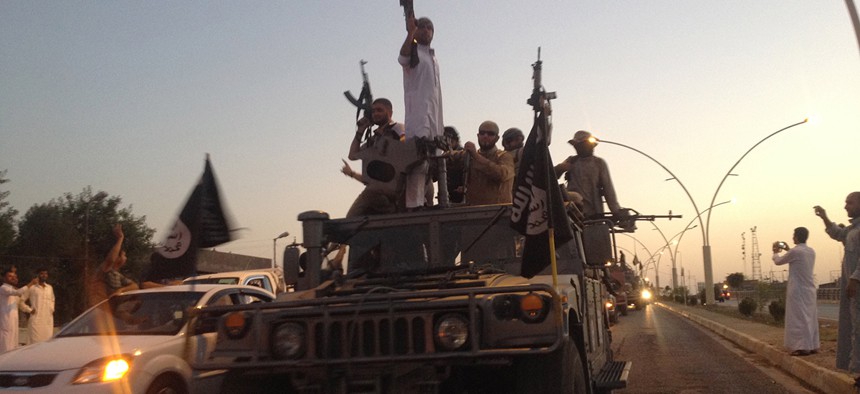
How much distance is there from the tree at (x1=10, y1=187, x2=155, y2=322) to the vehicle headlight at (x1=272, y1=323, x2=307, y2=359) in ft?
130

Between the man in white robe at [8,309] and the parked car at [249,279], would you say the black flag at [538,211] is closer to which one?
the parked car at [249,279]

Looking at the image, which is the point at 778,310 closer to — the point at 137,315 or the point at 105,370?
the point at 137,315

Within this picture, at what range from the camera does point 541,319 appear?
488 cm

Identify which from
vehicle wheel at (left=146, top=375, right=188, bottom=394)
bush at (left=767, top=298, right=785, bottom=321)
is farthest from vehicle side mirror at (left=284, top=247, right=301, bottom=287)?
bush at (left=767, top=298, right=785, bottom=321)

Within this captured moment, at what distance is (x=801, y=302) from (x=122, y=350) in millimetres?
9619

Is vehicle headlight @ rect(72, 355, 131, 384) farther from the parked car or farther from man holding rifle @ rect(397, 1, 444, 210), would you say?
the parked car

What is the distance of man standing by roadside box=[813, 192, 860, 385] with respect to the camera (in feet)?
26.2

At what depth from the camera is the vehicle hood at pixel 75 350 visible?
22.0 feet

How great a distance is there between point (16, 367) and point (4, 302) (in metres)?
7.22

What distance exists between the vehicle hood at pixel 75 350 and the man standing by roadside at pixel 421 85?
2.69 meters

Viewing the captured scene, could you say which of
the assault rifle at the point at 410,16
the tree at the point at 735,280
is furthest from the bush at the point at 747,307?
the tree at the point at 735,280

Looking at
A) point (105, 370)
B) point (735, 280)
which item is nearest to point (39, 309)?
point (105, 370)

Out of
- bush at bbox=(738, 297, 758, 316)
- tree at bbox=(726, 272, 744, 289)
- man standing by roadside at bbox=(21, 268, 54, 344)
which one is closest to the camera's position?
man standing by roadside at bbox=(21, 268, 54, 344)

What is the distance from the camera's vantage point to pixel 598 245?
22.0 ft
